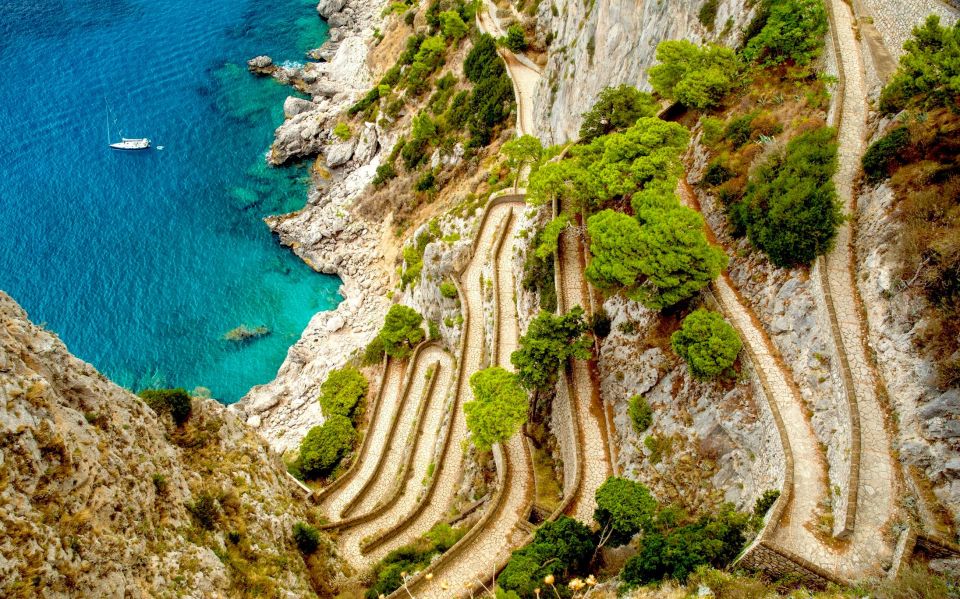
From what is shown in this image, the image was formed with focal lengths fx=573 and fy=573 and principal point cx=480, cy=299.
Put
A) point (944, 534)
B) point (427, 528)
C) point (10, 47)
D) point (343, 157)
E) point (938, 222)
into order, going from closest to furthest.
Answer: point (944, 534) → point (938, 222) → point (427, 528) → point (343, 157) → point (10, 47)

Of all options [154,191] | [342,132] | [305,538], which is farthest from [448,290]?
[154,191]

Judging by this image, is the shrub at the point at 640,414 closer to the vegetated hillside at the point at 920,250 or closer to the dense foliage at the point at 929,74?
the vegetated hillside at the point at 920,250

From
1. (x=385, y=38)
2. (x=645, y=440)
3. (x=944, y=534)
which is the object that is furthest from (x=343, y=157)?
(x=944, y=534)

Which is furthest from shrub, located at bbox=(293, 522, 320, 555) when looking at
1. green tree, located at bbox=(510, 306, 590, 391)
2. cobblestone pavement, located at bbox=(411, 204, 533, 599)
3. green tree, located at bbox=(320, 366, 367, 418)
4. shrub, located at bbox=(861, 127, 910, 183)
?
shrub, located at bbox=(861, 127, 910, 183)

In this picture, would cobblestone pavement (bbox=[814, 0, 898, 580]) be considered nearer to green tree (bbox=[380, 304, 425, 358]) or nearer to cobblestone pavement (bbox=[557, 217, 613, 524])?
cobblestone pavement (bbox=[557, 217, 613, 524])

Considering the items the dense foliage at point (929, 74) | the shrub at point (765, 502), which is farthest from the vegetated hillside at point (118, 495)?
the dense foliage at point (929, 74)

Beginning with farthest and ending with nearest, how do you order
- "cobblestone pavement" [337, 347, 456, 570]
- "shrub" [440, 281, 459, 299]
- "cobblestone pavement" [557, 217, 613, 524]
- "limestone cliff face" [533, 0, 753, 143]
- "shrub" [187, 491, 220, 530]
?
"shrub" [440, 281, 459, 299] → "limestone cliff face" [533, 0, 753, 143] → "cobblestone pavement" [337, 347, 456, 570] → "cobblestone pavement" [557, 217, 613, 524] → "shrub" [187, 491, 220, 530]

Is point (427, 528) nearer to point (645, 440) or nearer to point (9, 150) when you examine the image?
point (645, 440)
